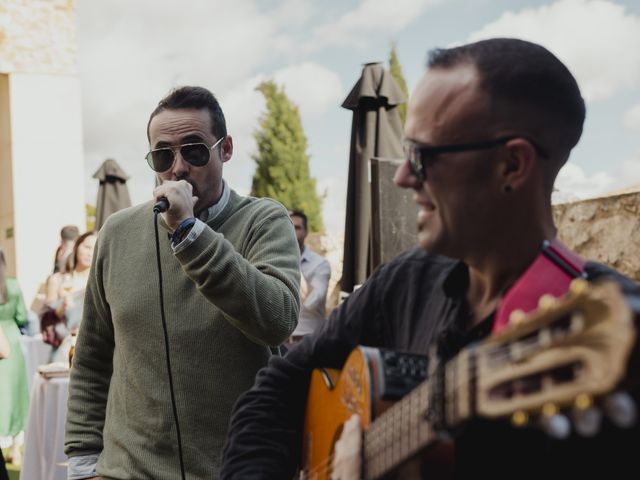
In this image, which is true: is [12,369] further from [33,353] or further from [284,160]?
[284,160]

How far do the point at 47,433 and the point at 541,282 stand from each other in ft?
15.9

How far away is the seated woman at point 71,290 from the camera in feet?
23.2

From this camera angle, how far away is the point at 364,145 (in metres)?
7.98

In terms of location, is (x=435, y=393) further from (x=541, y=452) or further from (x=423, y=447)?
(x=541, y=452)

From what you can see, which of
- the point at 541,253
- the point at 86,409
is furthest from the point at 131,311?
the point at 541,253

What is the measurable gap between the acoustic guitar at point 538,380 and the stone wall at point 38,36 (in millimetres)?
16154

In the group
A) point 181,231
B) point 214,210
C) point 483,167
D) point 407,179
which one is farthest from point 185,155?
point 483,167

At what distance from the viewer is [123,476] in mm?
2393

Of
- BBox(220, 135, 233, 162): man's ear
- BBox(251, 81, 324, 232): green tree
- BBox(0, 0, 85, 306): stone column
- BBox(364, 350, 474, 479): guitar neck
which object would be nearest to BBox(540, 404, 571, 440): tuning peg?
BBox(364, 350, 474, 479): guitar neck

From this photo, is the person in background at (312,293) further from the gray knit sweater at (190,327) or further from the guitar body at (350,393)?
the guitar body at (350,393)

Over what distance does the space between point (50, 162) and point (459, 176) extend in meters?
15.7

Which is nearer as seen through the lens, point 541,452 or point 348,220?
point 541,452

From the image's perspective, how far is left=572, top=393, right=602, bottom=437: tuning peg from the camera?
89cm

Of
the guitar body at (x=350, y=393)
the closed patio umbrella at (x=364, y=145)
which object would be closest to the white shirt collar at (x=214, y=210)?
the guitar body at (x=350, y=393)
